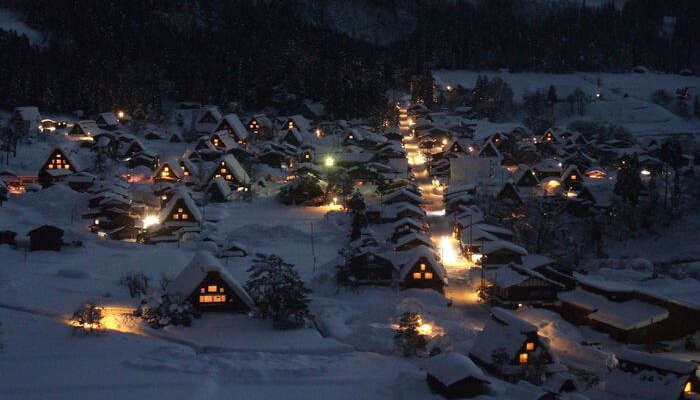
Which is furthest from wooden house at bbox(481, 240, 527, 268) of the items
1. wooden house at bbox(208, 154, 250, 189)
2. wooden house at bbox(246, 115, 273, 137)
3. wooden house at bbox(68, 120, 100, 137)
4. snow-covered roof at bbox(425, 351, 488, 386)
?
wooden house at bbox(68, 120, 100, 137)

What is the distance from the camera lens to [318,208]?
36.8 metres

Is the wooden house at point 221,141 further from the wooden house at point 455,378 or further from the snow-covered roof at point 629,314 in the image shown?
the wooden house at point 455,378

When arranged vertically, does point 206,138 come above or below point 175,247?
above

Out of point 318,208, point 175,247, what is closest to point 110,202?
point 175,247

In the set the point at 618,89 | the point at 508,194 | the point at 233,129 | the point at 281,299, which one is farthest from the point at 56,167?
the point at 618,89

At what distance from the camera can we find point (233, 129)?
4994 centimetres

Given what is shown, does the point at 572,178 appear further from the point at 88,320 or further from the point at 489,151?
the point at 88,320

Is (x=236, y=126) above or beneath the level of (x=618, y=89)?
beneath

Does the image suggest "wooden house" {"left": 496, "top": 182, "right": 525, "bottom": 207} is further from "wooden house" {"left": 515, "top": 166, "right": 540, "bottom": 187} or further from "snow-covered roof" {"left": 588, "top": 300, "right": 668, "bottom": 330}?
"snow-covered roof" {"left": 588, "top": 300, "right": 668, "bottom": 330}

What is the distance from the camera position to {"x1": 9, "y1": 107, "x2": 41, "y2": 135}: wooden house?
45.8 m

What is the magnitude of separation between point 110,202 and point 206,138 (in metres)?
15.4

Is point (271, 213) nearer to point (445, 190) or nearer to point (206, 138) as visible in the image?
point (445, 190)

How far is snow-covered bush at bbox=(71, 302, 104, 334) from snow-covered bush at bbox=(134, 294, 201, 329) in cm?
145

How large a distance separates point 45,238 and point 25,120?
73.8 ft
